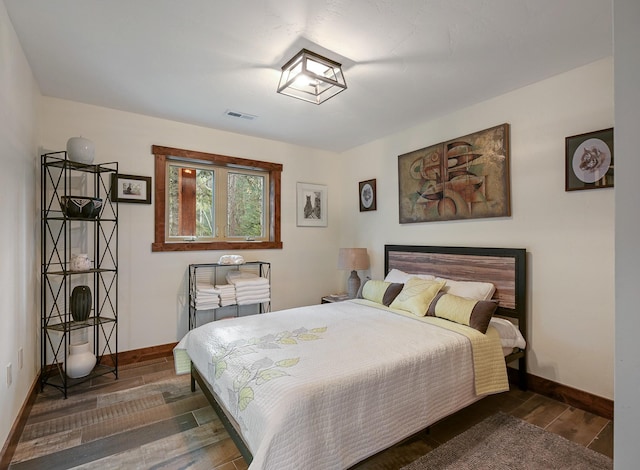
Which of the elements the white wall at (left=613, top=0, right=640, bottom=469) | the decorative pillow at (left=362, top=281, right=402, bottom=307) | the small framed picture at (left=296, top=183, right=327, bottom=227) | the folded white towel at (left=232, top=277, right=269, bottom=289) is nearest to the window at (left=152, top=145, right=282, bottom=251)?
the small framed picture at (left=296, top=183, right=327, bottom=227)

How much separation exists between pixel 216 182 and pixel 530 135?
10.5ft

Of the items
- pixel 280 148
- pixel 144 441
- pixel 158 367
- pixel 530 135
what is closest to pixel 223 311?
pixel 158 367

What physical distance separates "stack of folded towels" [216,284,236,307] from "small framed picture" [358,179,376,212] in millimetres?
1975

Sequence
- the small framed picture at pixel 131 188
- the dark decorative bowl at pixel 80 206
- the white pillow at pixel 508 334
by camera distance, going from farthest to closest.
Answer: the small framed picture at pixel 131 188, the dark decorative bowl at pixel 80 206, the white pillow at pixel 508 334

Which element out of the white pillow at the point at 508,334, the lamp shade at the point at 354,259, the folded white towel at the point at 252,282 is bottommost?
the white pillow at the point at 508,334

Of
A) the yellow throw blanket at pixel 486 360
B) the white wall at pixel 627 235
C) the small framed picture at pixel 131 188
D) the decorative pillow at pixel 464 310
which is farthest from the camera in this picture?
the small framed picture at pixel 131 188

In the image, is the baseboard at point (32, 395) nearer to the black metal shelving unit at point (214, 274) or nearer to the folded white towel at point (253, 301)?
the black metal shelving unit at point (214, 274)

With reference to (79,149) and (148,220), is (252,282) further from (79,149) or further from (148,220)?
(79,149)

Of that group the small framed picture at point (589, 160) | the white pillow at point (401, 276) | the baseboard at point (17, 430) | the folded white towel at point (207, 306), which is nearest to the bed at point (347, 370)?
the white pillow at point (401, 276)

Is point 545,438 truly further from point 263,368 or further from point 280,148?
point 280,148

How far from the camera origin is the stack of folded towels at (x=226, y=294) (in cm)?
339

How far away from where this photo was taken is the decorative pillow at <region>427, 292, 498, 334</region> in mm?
2346

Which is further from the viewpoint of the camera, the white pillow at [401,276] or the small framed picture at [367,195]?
the small framed picture at [367,195]

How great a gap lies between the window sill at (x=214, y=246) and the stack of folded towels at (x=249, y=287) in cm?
32
